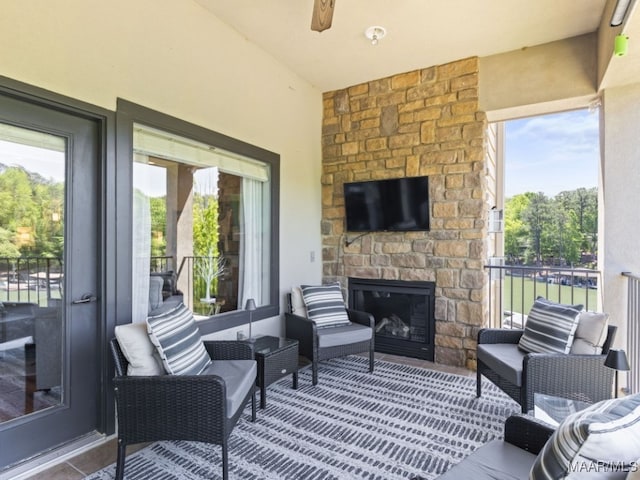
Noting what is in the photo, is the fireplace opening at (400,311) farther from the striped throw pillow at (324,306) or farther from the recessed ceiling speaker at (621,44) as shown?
the recessed ceiling speaker at (621,44)

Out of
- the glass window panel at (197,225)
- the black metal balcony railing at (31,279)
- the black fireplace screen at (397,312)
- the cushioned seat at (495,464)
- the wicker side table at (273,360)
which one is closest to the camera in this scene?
the cushioned seat at (495,464)

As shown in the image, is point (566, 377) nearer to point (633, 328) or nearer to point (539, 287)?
point (633, 328)

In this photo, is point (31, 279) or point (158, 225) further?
point (158, 225)

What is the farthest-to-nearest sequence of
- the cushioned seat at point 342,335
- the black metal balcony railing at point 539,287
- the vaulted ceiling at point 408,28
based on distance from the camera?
the black metal balcony railing at point 539,287
the cushioned seat at point 342,335
the vaulted ceiling at point 408,28

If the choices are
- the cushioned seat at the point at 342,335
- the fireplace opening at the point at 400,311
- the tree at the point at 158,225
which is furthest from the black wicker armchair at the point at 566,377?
the tree at the point at 158,225

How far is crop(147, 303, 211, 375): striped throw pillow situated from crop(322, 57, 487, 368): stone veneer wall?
97.5 inches

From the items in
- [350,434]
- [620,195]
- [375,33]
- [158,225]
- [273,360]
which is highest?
[375,33]

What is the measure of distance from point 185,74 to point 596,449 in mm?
3214

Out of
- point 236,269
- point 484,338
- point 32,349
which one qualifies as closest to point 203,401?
point 32,349

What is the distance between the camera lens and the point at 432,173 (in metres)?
3.98

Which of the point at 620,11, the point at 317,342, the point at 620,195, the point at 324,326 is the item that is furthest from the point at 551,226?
the point at 317,342

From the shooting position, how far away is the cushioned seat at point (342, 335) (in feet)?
11.0

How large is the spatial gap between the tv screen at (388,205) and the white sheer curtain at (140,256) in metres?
2.43

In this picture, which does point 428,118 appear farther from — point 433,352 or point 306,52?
point 433,352
